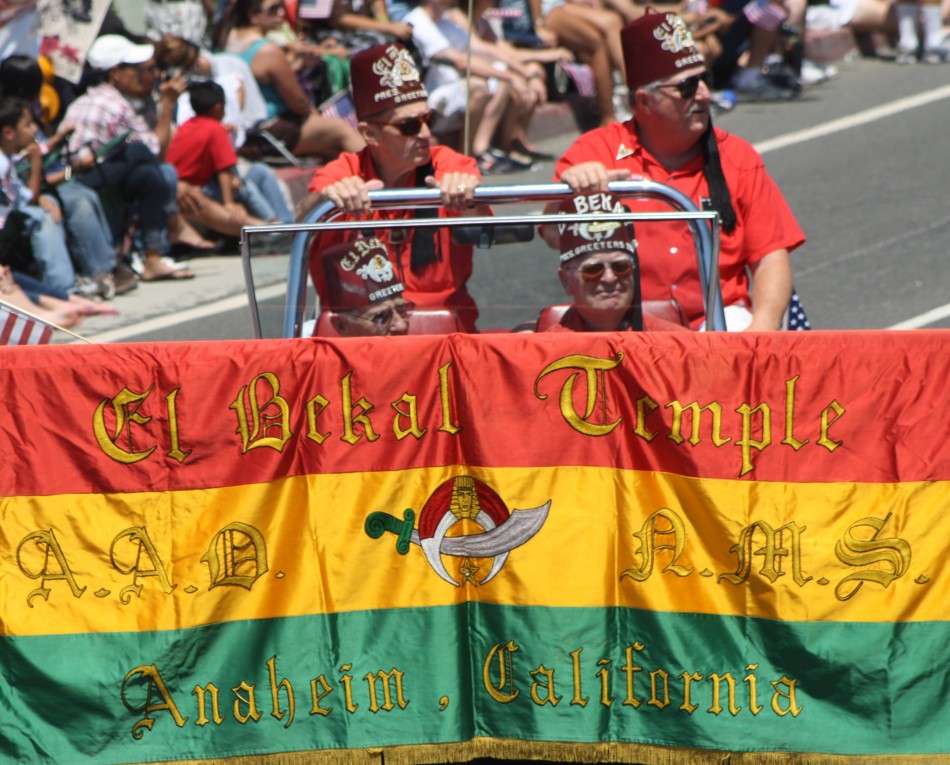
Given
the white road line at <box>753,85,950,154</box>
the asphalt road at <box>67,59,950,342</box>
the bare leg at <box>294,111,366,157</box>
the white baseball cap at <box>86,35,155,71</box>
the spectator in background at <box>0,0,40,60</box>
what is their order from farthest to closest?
the white road line at <box>753,85,950,154</box>
the bare leg at <box>294,111,366,157</box>
the spectator in background at <box>0,0,40,60</box>
the white baseball cap at <box>86,35,155,71</box>
the asphalt road at <box>67,59,950,342</box>

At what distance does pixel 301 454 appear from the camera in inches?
158

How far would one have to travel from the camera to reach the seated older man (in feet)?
15.6

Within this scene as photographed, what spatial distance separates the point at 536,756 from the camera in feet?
13.3

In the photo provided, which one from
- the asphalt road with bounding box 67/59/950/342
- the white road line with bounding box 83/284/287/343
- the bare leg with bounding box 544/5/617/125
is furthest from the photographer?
the bare leg with bounding box 544/5/617/125

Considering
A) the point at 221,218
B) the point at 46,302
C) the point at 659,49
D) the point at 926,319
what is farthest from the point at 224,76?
the point at 659,49

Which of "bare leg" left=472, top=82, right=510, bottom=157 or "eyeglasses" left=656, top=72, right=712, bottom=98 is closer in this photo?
"eyeglasses" left=656, top=72, right=712, bottom=98

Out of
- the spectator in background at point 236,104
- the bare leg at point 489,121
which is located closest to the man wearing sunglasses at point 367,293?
the spectator in background at point 236,104

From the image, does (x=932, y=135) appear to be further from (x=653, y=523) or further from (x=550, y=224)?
(x=653, y=523)

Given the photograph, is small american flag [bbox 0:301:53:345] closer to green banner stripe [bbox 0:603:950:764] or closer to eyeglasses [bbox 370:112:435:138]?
green banner stripe [bbox 0:603:950:764]

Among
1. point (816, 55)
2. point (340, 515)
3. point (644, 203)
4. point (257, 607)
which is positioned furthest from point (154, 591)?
point (816, 55)

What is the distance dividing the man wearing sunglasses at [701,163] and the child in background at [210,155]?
18.0 feet

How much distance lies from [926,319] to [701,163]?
344 centimetres

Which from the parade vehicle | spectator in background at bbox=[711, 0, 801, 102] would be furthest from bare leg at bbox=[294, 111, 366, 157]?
the parade vehicle

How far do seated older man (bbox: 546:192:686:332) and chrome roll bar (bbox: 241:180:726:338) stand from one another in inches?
2.8
